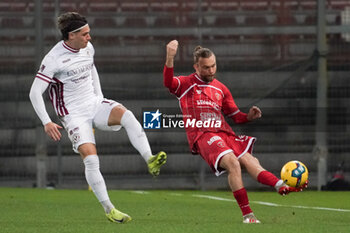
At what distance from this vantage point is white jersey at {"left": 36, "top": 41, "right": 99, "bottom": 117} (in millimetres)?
7297

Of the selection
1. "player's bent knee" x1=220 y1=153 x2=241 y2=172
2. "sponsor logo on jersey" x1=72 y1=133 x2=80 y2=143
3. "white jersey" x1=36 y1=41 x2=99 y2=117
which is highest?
"white jersey" x1=36 y1=41 x2=99 y2=117

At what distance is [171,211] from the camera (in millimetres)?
8906

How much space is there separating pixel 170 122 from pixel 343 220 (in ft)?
18.1

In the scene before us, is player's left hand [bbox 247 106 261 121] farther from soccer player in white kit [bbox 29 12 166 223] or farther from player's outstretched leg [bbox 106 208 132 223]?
player's outstretched leg [bbox 106 208 132 223]

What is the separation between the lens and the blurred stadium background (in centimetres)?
1262

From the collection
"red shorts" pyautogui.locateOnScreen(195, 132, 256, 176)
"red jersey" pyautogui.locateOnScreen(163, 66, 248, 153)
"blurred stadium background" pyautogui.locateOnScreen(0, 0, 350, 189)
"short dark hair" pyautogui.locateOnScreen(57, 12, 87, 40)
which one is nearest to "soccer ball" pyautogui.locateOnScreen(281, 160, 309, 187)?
"red shorts" pyautogui.locateOnScreen(195, 132, 256, 176)

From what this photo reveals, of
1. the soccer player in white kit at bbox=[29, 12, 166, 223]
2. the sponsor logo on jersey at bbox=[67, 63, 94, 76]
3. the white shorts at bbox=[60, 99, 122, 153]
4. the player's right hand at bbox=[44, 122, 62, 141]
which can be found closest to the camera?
the player's right hand at bbox=[44, 122, 62, 141]

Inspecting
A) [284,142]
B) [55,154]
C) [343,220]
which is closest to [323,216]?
[343,220]

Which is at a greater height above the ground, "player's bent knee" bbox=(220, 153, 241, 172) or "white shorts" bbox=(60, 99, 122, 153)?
"white shorts" bbox=(60, 99, 122, 153)

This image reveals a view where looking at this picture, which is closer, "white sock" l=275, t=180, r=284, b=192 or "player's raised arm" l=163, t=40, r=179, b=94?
"white sock" l=275, t=180, r=284, b=192

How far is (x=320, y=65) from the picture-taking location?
41.8 feet

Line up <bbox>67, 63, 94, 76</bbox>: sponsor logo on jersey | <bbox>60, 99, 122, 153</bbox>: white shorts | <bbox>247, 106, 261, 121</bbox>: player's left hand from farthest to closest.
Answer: <bbox>247, 106, 261, 121</bbox>: player's left hand < <bbox>67, 63, 94, 76</bbox>: sponsor logo on jersey < <bbox>60, 99, 122, 153</bbox>: white shorts

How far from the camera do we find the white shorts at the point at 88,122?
7.23m

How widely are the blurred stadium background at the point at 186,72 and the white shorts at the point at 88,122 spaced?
5.25m
